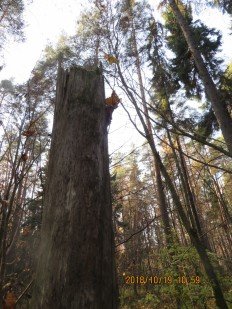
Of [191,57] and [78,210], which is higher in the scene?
[191,57]

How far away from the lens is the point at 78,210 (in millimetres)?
1130

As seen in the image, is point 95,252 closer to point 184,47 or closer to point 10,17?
point 184,47

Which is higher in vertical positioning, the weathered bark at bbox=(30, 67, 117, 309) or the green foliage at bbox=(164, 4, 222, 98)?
the green foliage at bbox=(164, 4, 222, 98)

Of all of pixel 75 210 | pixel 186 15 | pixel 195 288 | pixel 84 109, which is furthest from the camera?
pixel 186 15

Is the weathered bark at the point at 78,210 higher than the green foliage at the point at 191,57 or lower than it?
lower

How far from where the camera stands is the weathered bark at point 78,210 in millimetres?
1001

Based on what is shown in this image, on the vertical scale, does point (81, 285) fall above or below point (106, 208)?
below

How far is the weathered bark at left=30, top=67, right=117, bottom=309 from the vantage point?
1001 mm

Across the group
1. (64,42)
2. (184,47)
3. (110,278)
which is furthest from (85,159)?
(64,42)

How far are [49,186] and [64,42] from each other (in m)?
15.7

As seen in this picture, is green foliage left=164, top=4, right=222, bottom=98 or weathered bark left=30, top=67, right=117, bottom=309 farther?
A: green foliage left=164, top=4, right=222, bottom=98

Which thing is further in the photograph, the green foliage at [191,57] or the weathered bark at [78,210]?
the green foliage at [191,57]

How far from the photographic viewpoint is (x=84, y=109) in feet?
4.59

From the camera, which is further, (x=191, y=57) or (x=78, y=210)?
(x=191, y=57)
